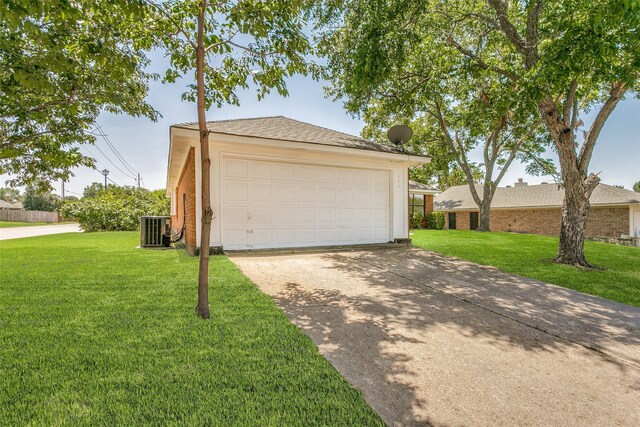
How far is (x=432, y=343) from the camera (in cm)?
289

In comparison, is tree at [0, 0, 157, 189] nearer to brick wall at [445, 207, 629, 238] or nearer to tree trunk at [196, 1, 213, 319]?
tree trunk at [196, 1, 213, 319]

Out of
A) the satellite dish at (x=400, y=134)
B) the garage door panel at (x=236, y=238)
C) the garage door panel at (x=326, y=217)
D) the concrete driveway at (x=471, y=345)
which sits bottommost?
the concrete driveway at (x=471, y=345)

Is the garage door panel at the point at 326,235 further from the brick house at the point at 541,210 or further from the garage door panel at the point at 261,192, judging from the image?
the brick house at the point at 541,210

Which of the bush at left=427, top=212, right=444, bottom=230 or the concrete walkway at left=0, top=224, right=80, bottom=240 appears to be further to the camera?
the bush at left=427, top=212, right=444, bottom=230

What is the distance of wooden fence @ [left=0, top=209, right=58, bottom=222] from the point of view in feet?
124

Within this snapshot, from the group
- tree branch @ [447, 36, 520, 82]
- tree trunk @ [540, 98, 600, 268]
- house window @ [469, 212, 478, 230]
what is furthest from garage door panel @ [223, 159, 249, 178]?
house window @ [469, 212, 478, 230]

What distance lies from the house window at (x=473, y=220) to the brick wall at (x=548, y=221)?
0.88 feet

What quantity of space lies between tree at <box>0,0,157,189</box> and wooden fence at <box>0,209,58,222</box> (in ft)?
135

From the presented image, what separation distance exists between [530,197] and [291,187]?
25052mm

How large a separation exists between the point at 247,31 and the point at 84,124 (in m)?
6.56

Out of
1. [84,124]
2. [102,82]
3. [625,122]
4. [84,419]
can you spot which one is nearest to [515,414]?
[84,419]

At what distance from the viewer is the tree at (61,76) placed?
126 inches

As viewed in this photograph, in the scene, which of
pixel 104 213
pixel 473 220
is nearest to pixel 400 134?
pixel 104 213

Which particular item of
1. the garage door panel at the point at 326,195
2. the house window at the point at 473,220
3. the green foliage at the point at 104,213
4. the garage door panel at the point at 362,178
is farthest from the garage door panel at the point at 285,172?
the house window at the point at 473,220
